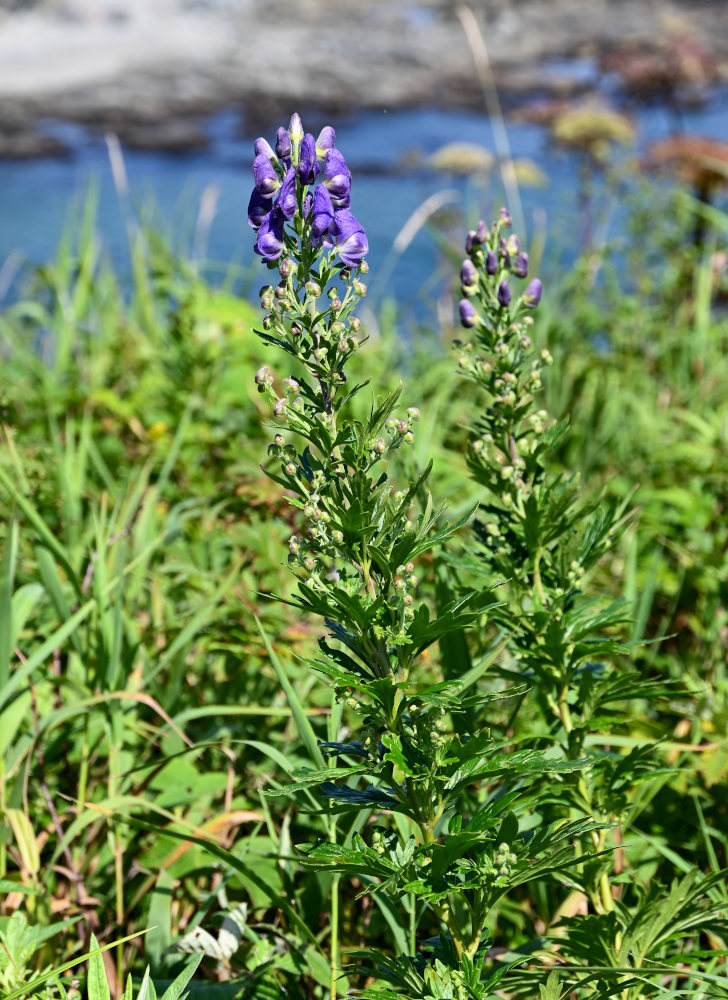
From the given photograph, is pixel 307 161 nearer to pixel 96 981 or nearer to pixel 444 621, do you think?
pixel 444 621

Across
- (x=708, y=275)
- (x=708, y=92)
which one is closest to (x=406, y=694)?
(x=708, y=275)

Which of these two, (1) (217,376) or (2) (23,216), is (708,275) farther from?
(2) (23,216)

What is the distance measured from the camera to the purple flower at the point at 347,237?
119 centimetres

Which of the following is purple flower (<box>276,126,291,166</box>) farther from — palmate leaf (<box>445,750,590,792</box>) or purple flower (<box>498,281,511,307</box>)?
palmate leaf (<box>445,750,590,792</box>)

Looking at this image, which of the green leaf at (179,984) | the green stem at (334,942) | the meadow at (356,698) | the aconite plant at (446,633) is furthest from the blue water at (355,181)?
the green leaf at (179,984)

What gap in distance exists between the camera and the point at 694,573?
8.75ft

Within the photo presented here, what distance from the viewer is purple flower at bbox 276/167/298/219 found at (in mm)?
1159

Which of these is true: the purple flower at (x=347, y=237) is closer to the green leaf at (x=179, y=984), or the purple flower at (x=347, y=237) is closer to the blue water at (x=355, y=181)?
the green leaf at (x=179, y=984)

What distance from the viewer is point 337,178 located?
46.6 inches

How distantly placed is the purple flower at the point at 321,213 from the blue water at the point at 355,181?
17.9 feet

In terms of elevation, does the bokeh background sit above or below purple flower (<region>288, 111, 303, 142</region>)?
above

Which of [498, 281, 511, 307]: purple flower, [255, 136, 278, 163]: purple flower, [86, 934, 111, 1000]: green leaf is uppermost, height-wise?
[255, 136, 278, 163]: purple flower

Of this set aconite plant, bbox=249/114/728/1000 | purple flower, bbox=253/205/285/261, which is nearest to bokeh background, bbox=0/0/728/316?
aconite plant, bbox=249/114/728/1000

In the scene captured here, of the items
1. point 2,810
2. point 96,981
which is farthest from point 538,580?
point 2,810
